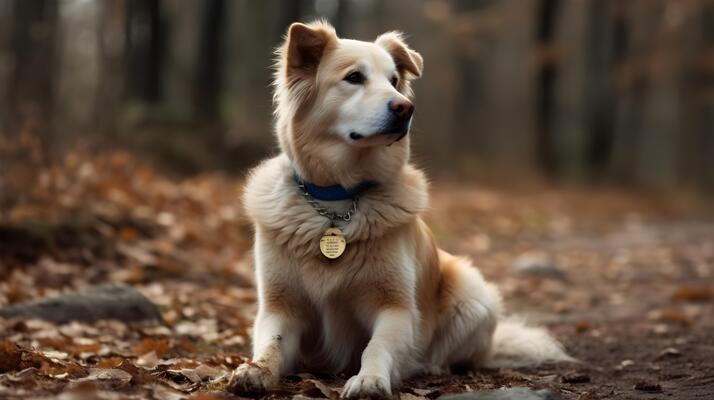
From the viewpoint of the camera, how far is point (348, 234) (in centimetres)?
357

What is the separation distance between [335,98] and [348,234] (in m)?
0.67

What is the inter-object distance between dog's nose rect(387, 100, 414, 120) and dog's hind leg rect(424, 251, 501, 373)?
3.45 feet

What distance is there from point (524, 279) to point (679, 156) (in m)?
20.6

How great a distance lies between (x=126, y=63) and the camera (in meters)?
12.6

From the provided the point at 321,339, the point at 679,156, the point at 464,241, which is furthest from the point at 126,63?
the point at 679,156

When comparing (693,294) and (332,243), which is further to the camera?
(693,294)

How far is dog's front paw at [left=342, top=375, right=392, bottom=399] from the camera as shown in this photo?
3.06 metres

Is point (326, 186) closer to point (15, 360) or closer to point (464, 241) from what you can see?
point (15, 360)

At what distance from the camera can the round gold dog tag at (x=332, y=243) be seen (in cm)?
352

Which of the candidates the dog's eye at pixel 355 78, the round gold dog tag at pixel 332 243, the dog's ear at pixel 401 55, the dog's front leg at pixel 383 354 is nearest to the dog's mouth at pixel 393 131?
the dog's eye at pixel 355 78

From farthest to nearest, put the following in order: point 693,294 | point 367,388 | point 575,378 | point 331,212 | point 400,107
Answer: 1. point 693,294
2. point 575,378
3. point 331,212
4. point 400,107
5. point 367,388

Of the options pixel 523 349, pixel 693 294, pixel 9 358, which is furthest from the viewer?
pixel 693 294

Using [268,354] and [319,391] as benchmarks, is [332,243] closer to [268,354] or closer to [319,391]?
[268,354]

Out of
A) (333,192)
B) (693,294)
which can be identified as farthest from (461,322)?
(693,294)
